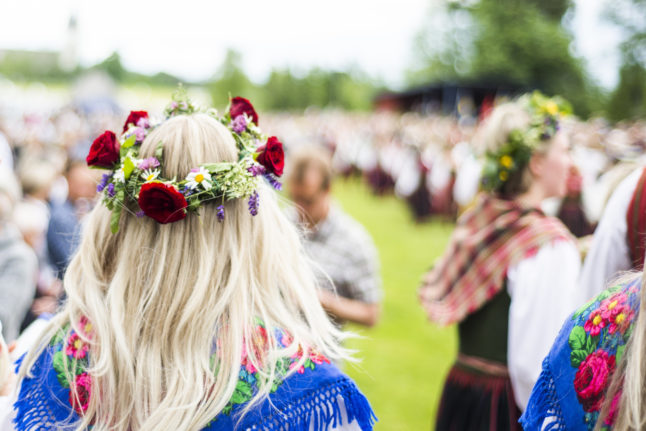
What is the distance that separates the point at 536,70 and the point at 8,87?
42569 millimetres

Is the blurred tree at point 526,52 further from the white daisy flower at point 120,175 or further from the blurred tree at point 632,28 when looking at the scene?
the white daisy flower at point 120,175

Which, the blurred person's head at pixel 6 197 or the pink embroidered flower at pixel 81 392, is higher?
the blurred person's head at pixel 6 197

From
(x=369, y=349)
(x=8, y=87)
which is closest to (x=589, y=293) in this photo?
(x=369, y=349)

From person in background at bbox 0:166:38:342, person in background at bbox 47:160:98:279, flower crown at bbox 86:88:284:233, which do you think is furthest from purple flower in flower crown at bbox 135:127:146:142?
person in background at bbox 47:160:98:279

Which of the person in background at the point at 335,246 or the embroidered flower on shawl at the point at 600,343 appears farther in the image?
the person in background at the point at 335,246

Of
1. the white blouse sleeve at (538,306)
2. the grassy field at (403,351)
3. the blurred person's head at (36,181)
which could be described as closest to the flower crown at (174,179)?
the grassy field at (403,351)

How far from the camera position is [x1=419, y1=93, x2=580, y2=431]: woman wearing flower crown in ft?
8.00

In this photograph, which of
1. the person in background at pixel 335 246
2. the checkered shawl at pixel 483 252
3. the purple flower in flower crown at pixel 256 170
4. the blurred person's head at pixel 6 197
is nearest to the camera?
the purple flower in flower crown at pixel 256 170

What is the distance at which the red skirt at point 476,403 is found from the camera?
2625 mm

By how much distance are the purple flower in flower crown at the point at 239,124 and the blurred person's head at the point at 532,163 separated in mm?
1575

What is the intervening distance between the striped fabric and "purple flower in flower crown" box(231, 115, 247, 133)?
1517 millimetres

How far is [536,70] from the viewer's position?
3819cm

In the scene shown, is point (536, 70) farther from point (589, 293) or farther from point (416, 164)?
point (589, 293)

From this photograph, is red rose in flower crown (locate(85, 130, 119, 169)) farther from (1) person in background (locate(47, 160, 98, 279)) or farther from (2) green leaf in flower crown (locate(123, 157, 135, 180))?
(1) person in background (locate(47, 160, 98, 279))
